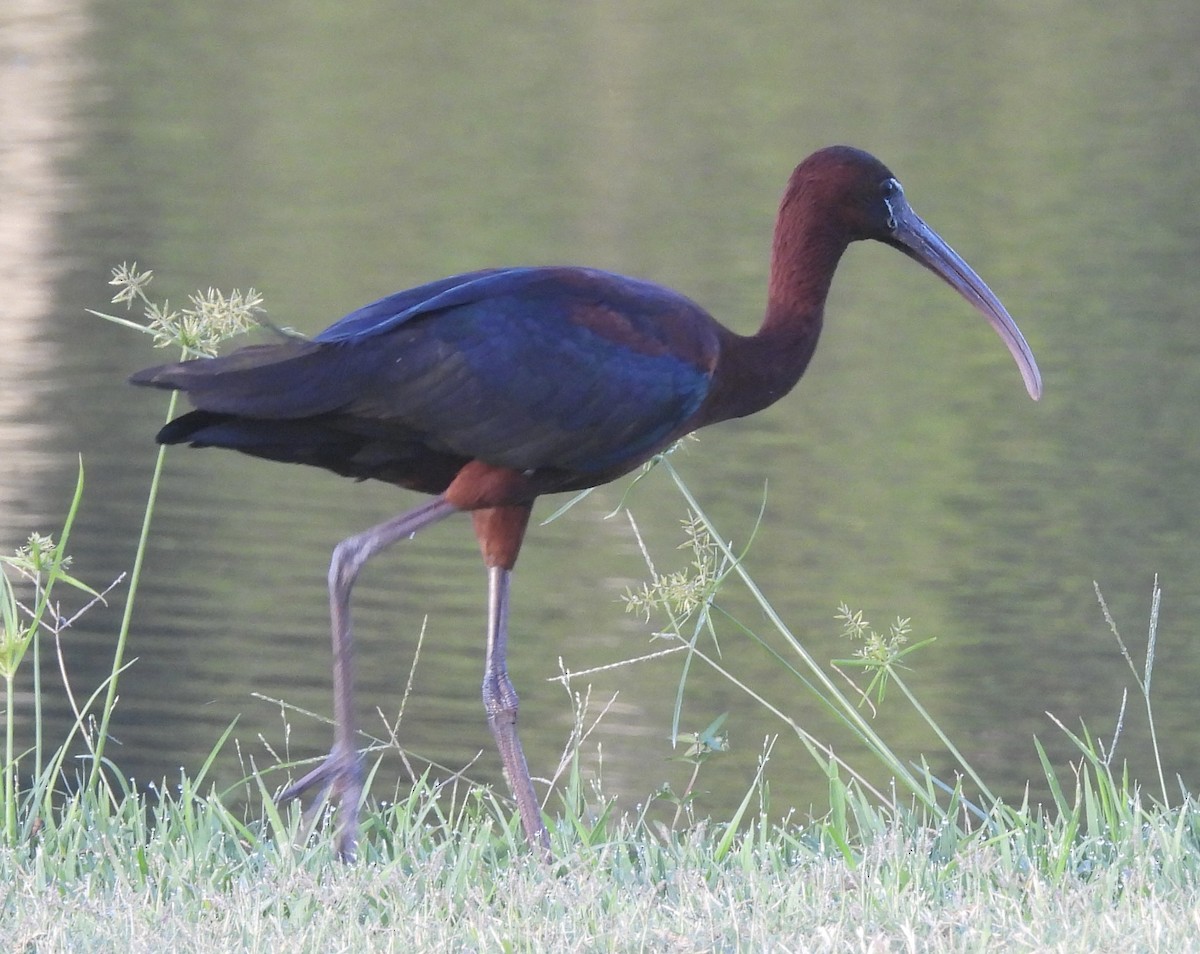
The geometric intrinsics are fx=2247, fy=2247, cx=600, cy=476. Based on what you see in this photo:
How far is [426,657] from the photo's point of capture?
974cm

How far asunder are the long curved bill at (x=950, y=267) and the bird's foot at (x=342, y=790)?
6.80ft

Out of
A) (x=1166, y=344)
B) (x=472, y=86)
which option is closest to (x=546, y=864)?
(x=1166, y=344)

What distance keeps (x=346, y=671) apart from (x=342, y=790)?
1.06ft

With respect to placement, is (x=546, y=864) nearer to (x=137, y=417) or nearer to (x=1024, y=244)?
(x=137, y=417)

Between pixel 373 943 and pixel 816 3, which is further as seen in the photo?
pixel 816 3

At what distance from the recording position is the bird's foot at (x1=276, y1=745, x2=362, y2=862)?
4.57 metres

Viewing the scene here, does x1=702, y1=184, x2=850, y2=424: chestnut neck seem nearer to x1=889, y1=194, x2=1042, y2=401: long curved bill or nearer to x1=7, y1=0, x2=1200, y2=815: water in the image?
x1=889, y1=194, x2=1042, y2=401: long curved bill

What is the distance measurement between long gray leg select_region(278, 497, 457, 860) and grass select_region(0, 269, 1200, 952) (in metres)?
0.09

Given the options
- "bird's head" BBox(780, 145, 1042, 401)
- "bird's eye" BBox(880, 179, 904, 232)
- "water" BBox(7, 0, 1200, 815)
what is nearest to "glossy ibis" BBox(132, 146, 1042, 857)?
"bird's head" BBox(780, 145, 1042, 401)

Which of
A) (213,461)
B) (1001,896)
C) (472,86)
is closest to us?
(1001,896)

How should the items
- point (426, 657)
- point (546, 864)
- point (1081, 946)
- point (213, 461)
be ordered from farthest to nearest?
point (213, 461) < point (426, 657) < point (546, 864) < point (1081, 946)

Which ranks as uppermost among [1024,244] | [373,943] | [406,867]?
[373,943]

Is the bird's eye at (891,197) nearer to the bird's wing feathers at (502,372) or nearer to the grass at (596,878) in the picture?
the bird's wing feathers at (502,372)

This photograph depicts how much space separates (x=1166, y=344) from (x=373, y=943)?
40.4 feet
